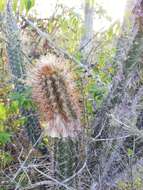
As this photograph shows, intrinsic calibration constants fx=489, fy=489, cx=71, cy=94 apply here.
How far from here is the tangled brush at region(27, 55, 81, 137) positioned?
2.25 m

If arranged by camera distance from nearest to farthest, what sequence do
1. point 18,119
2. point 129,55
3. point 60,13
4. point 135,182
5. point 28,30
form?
1. point 129,55
2. point 135,182
3. point 18,119
4. point 28,30
5. point 60,13

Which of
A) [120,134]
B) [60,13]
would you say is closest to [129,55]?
[120,134]

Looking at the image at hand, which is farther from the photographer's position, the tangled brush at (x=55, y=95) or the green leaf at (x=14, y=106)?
the green leaf at (x=14, y=106)

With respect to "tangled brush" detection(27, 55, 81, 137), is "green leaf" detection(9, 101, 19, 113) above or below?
below

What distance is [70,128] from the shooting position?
2.36 metres

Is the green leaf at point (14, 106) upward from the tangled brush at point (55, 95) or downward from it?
downward

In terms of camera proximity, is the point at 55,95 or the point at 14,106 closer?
the point at 55,95

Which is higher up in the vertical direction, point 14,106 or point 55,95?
point 55,95

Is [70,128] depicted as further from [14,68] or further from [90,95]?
[14,68]

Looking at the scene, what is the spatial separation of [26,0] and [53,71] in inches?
38.3

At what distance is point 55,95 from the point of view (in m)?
2.26

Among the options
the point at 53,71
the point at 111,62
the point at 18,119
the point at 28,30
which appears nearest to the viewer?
the point at 53,71

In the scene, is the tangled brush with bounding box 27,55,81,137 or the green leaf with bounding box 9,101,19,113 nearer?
the tangled brush with bounding box 27,55,81,137

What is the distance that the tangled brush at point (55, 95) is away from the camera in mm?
2250
